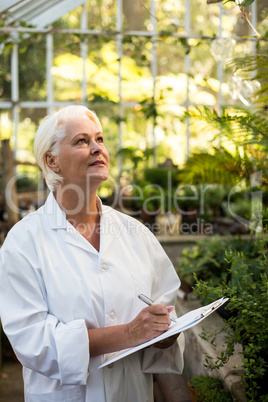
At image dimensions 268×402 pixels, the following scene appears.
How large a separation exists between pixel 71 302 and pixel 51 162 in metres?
0.57

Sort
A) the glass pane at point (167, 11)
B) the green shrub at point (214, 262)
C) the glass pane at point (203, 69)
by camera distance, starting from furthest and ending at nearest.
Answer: the glass pane at point (203, 69) < the glass pane at point (167, 11) < the green shrub at point (214, 262)

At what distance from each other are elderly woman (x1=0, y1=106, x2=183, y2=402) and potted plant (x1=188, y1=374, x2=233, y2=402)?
0.57 meters

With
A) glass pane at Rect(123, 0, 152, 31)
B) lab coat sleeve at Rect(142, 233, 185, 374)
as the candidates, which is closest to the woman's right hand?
lab coat sleeve at Rect(142, 233, 185, 374)

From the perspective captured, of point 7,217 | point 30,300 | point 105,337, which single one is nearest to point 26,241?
point 30,300

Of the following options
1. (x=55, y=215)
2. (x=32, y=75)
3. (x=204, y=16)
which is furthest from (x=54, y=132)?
(x=204, y=16)

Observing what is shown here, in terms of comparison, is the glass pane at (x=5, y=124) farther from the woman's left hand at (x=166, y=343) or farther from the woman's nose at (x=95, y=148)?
the woman's left hand at (x=166, y=343)

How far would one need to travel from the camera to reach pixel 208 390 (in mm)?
2293

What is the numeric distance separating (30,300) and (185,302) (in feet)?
7.42

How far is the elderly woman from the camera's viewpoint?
151cm

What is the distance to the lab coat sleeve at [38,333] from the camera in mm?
1493

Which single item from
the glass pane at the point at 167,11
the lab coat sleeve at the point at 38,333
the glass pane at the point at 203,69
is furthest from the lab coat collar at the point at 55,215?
the glass pane at the point at 203,69

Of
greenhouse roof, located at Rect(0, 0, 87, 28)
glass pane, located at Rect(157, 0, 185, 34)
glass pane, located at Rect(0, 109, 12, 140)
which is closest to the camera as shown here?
greenhouse roof, located at Rect(0, 0, 87, 28)

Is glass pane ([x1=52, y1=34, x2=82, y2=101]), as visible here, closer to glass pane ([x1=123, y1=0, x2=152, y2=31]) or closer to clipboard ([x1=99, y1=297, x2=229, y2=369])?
glass pane ([x1=123, y1=0, x2=152, y2=31])

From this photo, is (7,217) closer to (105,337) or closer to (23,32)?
(23,32)
